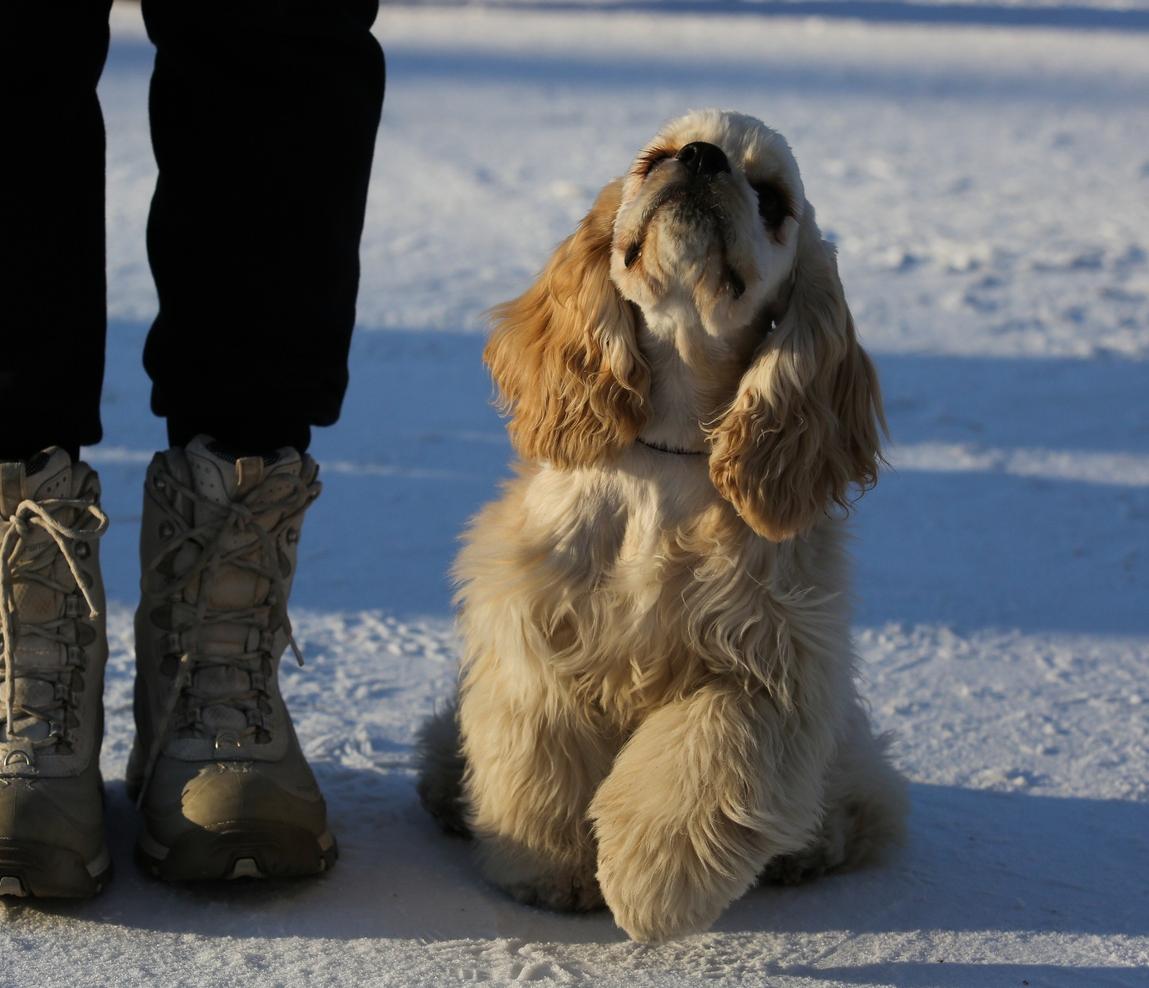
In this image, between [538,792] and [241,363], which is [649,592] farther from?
[241,363]

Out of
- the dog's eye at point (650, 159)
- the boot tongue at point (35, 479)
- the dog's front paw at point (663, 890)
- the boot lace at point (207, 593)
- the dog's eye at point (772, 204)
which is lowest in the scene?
the dog's front paw at point (663, 890)

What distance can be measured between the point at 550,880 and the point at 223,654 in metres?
0.48

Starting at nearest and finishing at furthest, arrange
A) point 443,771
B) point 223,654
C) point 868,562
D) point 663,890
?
point 663,890 < point 223,654 < point 443,771 < point 868,562

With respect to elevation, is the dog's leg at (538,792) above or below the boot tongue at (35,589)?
below

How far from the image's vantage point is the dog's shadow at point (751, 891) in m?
1.79

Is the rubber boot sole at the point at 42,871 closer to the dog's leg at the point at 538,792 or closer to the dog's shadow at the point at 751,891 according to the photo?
the dog's shadow at the point at 751,891

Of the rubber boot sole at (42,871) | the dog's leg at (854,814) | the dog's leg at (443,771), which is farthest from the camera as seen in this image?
the dog's leg at (443,771)

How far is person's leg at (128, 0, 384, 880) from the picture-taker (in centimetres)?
183

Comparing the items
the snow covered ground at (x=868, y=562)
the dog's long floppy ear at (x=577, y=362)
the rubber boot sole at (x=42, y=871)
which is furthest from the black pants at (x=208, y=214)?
the snow covered ground at (x=868, y=562)

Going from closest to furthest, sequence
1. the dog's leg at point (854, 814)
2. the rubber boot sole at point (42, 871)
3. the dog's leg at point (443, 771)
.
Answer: the rubber boot sole at point (42, 871) → the dog's leg at point (854, 814) → the dog's leg at point (443, 771)

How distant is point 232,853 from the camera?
5.89 feet

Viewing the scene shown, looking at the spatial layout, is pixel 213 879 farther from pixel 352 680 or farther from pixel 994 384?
pixel 994 384

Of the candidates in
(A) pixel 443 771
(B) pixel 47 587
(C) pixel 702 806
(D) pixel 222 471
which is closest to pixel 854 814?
(C) pixel 702 806

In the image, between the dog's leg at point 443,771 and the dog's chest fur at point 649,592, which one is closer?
the dog's chest fur at point 649,592
